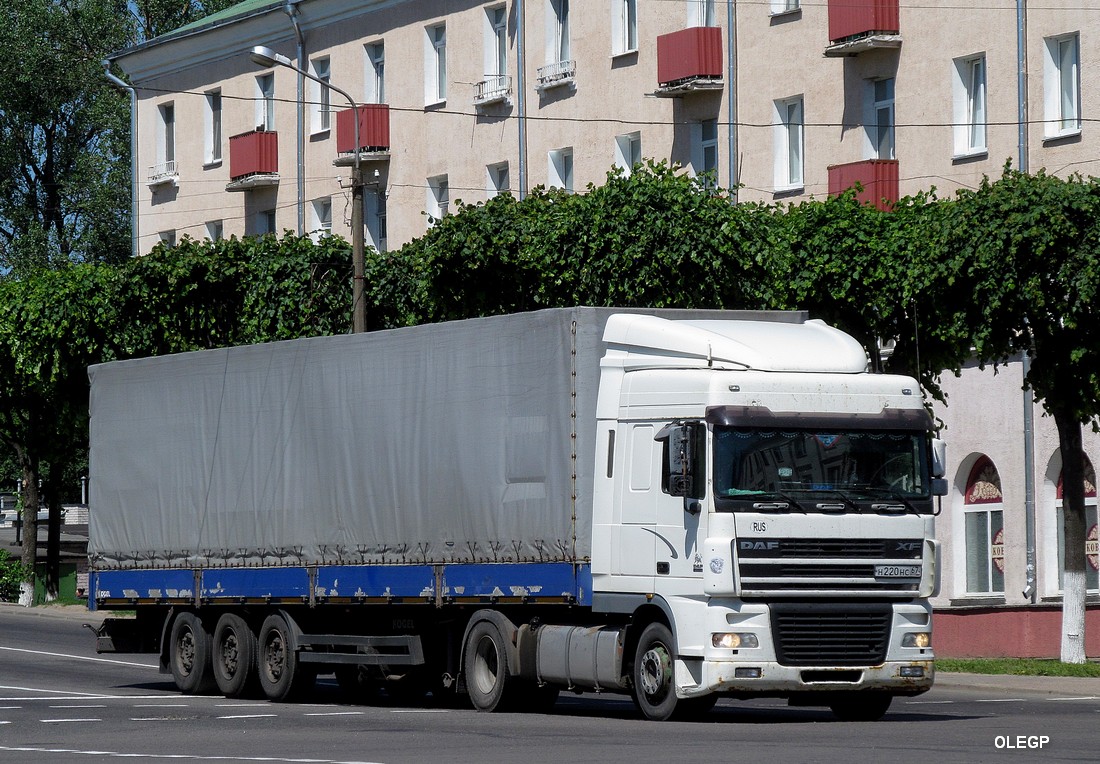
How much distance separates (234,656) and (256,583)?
3.64ft

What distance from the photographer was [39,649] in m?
34.8

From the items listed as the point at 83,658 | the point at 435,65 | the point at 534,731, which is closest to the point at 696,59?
the point at 435,65

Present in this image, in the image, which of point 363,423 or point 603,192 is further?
point 603,192

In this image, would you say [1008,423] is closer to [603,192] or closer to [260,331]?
[603,192]

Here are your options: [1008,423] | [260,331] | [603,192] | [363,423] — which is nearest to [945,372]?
[1008,423]

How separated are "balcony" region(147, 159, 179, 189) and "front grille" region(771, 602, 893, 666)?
41.6 meters

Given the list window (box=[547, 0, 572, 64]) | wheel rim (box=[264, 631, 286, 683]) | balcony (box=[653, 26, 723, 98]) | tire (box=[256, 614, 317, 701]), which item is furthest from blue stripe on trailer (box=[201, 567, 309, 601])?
window (box=[547, 0, 572, 64])

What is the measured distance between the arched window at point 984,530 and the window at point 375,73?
18858 mm

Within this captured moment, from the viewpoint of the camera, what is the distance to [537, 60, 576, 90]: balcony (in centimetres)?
4458

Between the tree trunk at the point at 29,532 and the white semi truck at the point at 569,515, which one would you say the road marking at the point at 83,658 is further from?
the tree trunk at the point at 29,532

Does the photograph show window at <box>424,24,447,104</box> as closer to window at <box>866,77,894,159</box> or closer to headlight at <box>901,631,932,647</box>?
window at <box>866,77,894,159</box>

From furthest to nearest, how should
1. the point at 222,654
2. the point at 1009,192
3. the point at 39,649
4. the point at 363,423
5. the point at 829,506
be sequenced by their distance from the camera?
1. the point at 39,649
2. the point at 1009,192
3. the point at 222,654
4. the point at 363,423
5. the point at 829,506

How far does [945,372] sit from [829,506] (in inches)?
779

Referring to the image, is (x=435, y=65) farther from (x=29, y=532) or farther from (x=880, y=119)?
(x=29, y=532)
